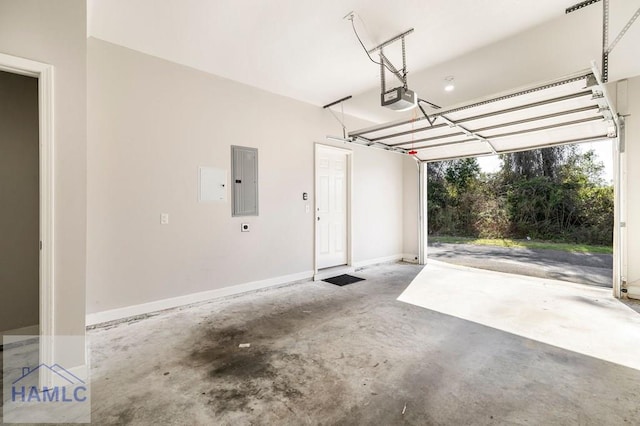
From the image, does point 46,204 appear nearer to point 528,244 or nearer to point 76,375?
point 76,375

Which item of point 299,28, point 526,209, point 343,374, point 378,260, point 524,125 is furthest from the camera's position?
point 526,209

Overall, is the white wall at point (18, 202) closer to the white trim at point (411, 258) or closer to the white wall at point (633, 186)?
the white trim at point (411, 258)

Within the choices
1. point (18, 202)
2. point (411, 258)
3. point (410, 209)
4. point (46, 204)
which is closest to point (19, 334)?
point (18, 202)

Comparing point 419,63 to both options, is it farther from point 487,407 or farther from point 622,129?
point 487,407

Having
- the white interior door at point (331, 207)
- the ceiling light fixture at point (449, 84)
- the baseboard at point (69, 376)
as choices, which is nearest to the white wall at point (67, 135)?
the baseboard at point (69, 376)

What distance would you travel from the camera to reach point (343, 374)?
7.08 ft

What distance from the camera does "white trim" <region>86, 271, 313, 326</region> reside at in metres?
3.07

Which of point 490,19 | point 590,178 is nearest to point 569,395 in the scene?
point 490,19

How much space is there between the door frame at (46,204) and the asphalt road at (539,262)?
6805 mm

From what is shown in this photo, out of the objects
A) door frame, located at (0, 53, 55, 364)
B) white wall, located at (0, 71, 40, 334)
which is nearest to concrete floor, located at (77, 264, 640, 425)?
door frame, located at (0, 53, 55, 364)

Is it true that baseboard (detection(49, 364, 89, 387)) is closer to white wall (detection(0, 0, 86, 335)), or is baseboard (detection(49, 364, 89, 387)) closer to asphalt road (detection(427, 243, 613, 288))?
white wall (detection(0, 0, 86, 335))

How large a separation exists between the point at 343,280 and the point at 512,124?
3.64 metres

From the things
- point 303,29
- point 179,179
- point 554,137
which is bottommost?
point 179,179

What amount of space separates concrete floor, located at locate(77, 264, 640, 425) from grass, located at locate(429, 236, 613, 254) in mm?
7829
